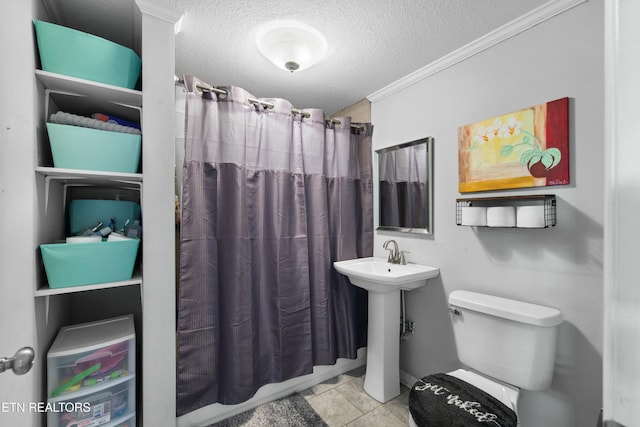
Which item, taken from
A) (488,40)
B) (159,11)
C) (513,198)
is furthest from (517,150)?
(159,11)

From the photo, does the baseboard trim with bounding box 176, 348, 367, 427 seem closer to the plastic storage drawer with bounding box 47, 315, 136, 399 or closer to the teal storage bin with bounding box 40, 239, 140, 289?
the plastic storage drawer with bounding box 47, 315, 136, 399

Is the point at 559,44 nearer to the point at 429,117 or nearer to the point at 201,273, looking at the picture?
the point at 429,117

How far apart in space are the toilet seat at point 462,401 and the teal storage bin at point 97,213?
1835mm

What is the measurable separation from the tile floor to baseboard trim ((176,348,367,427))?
56 millimetres

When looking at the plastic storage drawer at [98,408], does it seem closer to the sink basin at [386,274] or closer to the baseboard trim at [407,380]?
the sink basin at [386,274]

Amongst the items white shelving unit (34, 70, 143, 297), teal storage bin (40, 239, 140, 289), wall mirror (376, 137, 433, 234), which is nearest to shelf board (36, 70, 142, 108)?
white shelving unit (34, 70, 143, 297)

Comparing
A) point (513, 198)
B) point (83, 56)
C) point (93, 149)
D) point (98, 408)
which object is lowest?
point (98, 408)

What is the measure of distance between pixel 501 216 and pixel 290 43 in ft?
4.97

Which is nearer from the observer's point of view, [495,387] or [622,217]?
[622,217]

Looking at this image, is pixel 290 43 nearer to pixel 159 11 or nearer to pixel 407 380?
pixel 159 11

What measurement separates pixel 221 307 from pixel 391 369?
1.27 meters

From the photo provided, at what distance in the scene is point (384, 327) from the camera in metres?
1.88

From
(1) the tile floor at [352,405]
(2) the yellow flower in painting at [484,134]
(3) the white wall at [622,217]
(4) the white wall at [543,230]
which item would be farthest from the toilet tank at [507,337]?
(3) the white wall at [622,217]

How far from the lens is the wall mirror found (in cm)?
194
